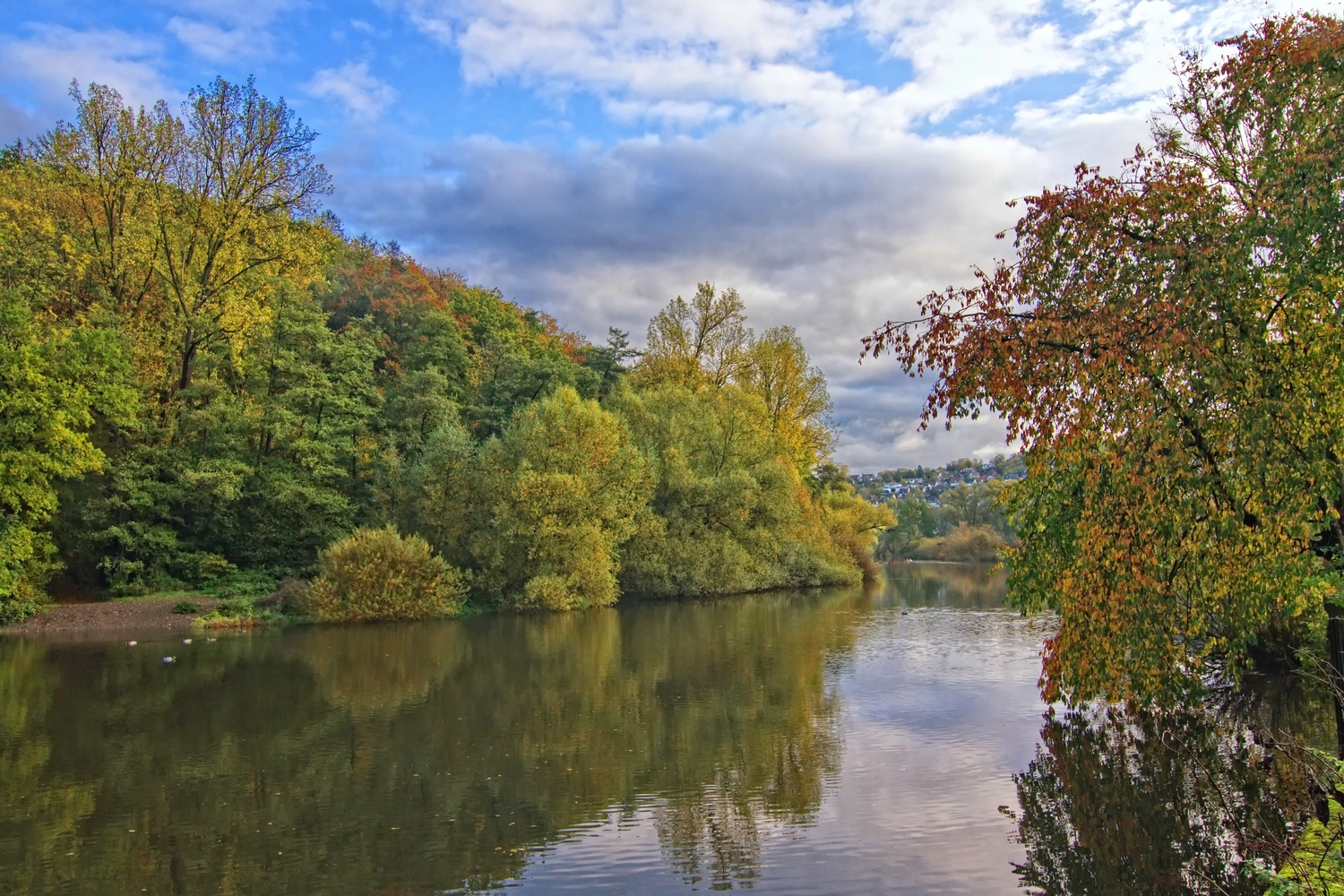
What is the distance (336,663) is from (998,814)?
17262 mm

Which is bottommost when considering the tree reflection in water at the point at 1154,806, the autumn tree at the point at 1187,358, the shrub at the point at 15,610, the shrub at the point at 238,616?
the tree reflection in water at the point at 1154,806

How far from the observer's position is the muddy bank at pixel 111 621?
90.9 ft

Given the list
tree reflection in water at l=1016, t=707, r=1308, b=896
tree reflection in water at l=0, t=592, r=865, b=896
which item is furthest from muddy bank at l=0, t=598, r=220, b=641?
tree reflection in water at l=1016, t=707, r=1308, b=896

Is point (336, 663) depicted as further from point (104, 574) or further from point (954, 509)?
point (954, 509)

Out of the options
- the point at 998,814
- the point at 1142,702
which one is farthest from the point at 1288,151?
the point at 998,814

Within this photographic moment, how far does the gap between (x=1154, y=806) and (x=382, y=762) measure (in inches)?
386

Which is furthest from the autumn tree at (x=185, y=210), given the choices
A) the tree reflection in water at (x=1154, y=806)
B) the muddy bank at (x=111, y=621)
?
the tree reflection in water at (x=1154, y=806)

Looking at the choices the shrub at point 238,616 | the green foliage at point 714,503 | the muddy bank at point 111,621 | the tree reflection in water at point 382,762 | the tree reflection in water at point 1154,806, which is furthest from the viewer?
the green foliage at point 714,503

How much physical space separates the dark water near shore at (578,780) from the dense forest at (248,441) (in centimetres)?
1096

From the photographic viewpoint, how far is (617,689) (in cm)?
1848

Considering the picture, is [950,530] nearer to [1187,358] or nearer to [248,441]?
[248,441]

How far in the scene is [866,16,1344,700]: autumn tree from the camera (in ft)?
22.3

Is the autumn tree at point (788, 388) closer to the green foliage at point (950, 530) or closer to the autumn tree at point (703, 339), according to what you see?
the autumn tree at point (703, 339)

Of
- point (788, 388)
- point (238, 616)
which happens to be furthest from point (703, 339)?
point (238, 616)
